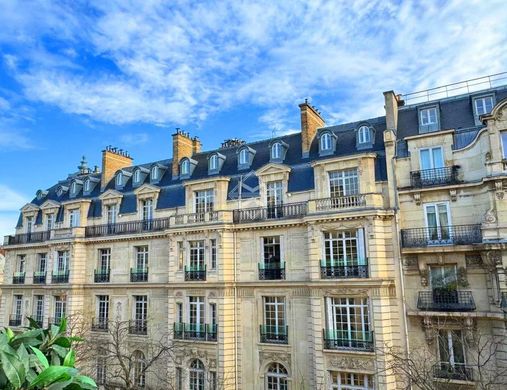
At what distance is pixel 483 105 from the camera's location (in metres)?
18.7

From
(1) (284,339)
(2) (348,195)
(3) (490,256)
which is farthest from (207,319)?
(3) (490,256)

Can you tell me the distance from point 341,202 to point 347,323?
5.29 metres

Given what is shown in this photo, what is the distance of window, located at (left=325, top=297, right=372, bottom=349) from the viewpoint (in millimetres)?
17625

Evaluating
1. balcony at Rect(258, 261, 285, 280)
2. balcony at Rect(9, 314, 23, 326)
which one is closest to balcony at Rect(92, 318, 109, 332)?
balcony at Rect(9, 314, 23, 326)

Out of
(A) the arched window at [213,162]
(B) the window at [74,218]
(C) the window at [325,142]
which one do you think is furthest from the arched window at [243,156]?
(B) the window at [74,218]

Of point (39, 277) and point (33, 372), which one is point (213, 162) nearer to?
point (39, 277)

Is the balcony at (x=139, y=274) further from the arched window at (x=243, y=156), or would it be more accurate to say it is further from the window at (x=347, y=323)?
the window at (x=347, y=323)

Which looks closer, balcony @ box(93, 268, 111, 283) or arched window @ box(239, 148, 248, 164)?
arched window @ box(239, 148, 248, 164)

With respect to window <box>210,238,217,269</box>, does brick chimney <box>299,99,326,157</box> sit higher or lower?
higher

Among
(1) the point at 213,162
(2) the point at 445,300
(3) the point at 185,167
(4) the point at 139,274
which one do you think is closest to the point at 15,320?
(4) the point at 139,274

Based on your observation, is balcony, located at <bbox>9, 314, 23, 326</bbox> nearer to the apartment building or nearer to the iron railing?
the apartment building

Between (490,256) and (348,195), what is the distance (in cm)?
607

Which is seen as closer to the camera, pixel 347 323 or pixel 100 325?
pixel 347 323

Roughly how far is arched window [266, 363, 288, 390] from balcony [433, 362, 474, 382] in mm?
6675
